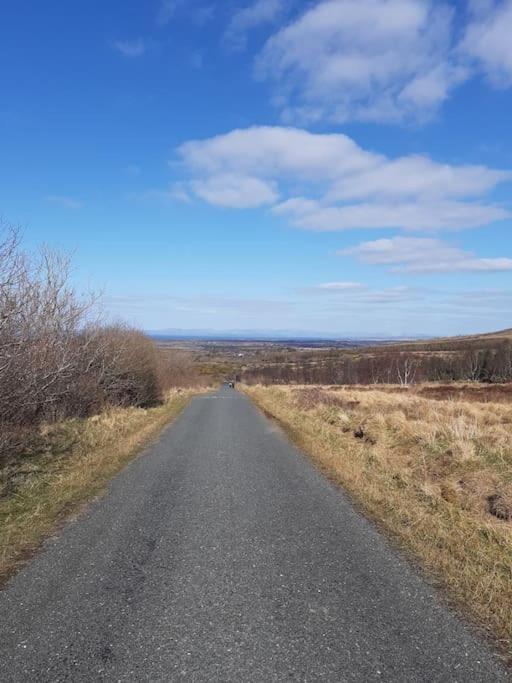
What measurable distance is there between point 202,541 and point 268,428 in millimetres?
12247

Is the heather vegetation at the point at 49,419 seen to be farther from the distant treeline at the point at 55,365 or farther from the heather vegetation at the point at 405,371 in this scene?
the heather vegetation at the point at 405,371

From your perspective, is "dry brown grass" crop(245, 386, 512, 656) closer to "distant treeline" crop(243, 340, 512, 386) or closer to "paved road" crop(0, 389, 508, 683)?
"paved road" crop(0, 389, 508, 683)

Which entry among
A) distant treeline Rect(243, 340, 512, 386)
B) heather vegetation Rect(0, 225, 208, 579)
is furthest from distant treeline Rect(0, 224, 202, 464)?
distant treeline Rect(243, 340, 512, 386)

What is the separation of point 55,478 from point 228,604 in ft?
19.9

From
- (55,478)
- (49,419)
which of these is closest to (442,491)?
(55,478)

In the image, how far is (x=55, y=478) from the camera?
920cm

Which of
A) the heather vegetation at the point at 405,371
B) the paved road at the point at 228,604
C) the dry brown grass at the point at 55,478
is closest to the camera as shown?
the paved road at the point at 228,604

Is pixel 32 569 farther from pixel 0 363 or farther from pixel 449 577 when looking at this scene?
pixel 0 363

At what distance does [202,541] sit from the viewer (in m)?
5.84

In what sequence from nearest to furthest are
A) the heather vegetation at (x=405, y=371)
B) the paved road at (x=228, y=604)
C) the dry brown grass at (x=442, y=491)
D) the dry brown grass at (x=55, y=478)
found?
the paved road at (x=228, y=604)
the dry brown grass at (x=442, y=491)
the dry brown grass at (x=55, y=478)
the heather vegetation at (x=405, y=371)

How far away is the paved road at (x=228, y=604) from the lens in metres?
3.32

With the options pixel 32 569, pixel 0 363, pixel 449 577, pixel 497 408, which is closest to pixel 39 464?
pixel 0 363

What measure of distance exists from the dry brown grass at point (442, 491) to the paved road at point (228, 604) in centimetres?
37

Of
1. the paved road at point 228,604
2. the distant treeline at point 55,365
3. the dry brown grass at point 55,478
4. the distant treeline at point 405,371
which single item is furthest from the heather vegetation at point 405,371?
the paved road at point 228,604
